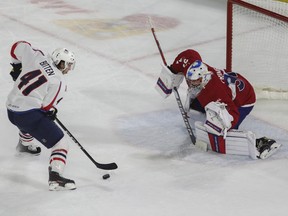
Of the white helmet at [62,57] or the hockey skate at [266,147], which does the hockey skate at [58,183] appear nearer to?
the white helmet at [62,57]

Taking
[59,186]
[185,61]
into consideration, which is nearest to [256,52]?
[185,61]

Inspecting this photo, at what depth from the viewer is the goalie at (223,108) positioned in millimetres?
3369

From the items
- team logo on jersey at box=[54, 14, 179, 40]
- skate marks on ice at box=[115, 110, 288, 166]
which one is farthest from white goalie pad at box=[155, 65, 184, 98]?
team logo on jersey at box=[54, 14, 179, 40]

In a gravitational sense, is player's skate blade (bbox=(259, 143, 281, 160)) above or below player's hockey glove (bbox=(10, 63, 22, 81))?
below

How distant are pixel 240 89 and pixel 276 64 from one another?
684mm

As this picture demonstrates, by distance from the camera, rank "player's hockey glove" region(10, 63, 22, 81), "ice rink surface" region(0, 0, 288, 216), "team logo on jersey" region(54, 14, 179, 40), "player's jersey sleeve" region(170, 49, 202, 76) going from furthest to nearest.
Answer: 1. "team logo on jersey" region(54, 14, 179, 40)
2. "player's jersey sleeve" region(170, 49, 202, 76)
3. "player's hockey glove" region(10, 63, 22, 81)
4. "ice rink surface" region(0, 0, 288, 216)

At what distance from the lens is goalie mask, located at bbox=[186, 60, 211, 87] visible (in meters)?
3.37

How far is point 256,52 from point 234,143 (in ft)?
3.04

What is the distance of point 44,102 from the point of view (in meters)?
3.11

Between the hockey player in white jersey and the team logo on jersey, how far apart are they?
2239mm

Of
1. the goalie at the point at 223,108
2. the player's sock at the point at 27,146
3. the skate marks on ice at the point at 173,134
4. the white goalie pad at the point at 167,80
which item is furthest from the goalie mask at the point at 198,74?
the player's sock at the point at 27,146

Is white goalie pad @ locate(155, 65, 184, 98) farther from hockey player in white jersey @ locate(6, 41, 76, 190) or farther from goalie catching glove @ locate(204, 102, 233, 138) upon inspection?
hockey player in white jersey @ locate(6, 41, 76, 190)

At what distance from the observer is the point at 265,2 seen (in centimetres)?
495

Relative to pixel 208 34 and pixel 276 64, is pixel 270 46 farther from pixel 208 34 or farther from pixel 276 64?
pixel 208 34
